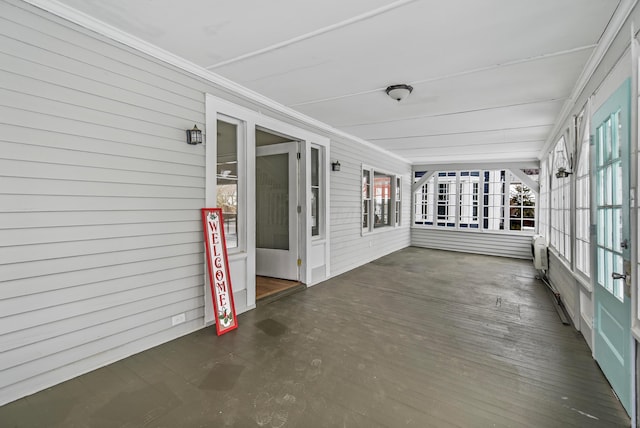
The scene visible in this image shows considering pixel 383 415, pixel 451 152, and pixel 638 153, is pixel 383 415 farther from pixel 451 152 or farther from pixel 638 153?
pixel 451 152

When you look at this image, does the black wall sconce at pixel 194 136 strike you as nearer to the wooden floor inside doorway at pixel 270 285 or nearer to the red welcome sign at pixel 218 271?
the red welcome sign at pixel 218 271

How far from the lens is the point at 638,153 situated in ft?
5.83

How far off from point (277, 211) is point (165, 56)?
9.47ft

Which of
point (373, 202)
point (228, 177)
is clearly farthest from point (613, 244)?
A: point (373, 202)

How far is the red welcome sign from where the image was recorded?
3121mm

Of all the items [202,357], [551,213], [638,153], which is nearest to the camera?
[638,153]

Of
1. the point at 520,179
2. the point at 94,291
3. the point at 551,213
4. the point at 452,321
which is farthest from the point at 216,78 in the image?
the point at 520,179

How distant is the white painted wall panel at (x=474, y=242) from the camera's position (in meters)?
8.10

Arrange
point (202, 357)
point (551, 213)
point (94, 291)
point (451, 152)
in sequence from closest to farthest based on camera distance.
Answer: point (94, 291) → point (202, 357) → point (551, 213) → point (451, 152)

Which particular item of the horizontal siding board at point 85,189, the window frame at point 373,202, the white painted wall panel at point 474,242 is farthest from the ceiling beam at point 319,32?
the white painted wall panel at point 474,242

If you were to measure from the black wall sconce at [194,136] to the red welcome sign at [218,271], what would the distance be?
27.5 inches

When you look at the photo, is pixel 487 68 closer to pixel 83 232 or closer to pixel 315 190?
pixel 315 190

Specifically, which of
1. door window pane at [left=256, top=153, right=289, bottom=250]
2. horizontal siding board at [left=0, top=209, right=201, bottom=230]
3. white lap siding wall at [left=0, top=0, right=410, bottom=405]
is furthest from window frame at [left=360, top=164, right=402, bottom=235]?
horizontal siding board at [left=0, top=209, right=201, bottom=230]

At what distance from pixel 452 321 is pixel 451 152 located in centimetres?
550
